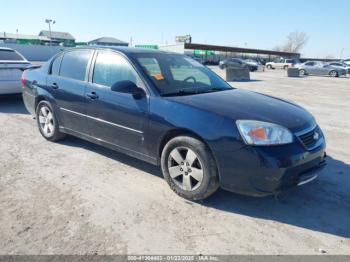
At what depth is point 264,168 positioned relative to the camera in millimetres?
3090

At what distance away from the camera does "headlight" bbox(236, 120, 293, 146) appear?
3.15 meters

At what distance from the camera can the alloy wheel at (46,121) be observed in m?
5.55

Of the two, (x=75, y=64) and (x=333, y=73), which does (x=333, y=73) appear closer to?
(x=333, y=73)

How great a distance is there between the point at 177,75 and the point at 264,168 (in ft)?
6.49

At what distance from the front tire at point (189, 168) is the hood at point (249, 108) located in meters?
0.43

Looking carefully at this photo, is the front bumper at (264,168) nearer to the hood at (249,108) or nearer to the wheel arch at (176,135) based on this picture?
the wheel arch at (176,135)

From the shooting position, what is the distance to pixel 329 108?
10.4 metres

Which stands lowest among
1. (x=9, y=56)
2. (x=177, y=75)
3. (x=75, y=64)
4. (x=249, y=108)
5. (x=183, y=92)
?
(x=249, y=108)

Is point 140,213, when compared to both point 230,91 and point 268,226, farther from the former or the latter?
point 230,91

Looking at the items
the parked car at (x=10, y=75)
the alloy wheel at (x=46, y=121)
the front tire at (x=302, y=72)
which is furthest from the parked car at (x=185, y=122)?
the front tire at (x=302, y=72)

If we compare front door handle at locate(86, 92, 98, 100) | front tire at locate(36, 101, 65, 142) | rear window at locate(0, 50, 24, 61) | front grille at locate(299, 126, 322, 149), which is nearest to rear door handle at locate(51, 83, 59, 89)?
Result: front tire at locate(36, 101, 65, 142)

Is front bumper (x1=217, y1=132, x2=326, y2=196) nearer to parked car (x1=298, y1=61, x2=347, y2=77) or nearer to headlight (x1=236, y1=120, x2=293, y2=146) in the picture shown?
headlight (x1=236, y1=120, x2=293, y2=146)

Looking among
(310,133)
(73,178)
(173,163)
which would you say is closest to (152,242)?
(173,163)

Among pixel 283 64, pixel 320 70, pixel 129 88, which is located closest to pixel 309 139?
pixel 129 88
